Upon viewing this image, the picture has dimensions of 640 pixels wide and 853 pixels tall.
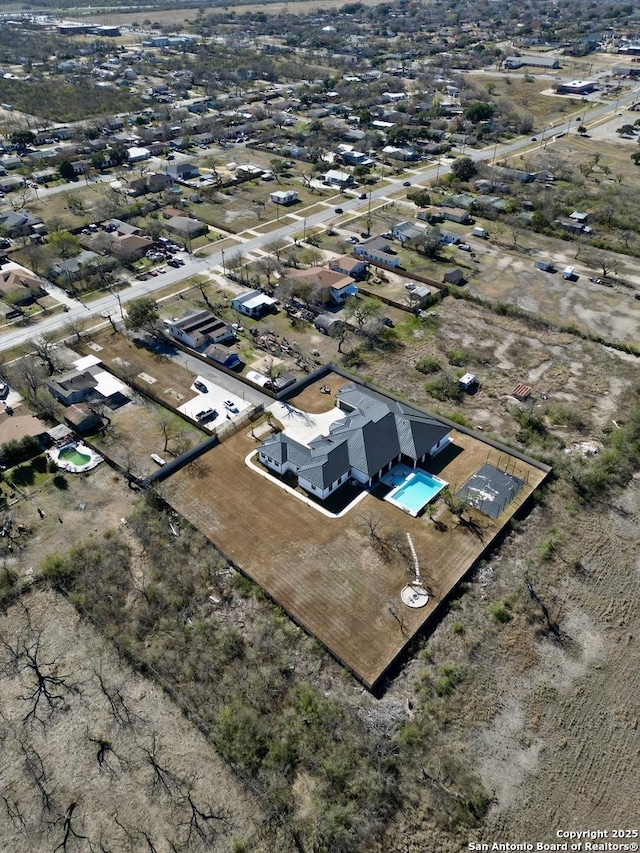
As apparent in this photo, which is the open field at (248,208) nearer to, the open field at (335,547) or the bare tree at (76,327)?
the bare tree at (76,327)

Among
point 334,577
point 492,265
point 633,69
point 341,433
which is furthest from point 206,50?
point 334,577

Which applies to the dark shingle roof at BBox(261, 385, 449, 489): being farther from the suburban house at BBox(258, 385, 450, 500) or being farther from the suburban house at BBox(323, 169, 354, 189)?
the suburban house at BBox(323, 169, 354, 189)

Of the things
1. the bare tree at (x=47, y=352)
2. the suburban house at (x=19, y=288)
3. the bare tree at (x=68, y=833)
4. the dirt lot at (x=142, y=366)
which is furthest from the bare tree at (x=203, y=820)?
the suburban house at (x=19, y=288)

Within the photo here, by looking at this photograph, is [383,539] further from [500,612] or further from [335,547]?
[500,612]

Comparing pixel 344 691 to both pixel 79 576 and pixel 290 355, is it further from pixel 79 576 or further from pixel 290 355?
pixel 290 355

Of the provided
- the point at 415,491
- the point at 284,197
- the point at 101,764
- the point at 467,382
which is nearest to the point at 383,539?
the point at 415,491

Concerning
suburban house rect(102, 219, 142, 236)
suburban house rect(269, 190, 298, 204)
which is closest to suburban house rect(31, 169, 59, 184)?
suburban house rect(102, 219, 142, 236)
